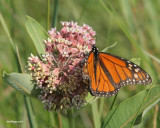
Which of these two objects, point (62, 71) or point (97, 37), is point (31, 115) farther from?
point (97, 37)

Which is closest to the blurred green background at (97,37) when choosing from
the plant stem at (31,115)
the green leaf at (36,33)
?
the plant stem at (31,115)

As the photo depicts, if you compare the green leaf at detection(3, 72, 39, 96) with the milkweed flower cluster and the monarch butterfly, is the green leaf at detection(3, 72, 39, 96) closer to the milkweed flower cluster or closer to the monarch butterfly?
the milkweed flower cluster

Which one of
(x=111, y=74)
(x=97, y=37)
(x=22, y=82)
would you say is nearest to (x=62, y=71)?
(x=22, y=82)

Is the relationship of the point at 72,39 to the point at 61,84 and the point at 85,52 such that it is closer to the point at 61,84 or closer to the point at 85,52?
the point at 85,52

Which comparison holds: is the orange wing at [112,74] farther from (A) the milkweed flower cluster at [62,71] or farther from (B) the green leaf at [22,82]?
(B) the green leaf at [22,82]

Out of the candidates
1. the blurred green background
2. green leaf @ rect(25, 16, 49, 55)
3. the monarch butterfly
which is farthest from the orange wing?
green leaf @ rect(25, 16, 49, 55)

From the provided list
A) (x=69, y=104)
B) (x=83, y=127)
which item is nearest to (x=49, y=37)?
(x=69, y=104)
